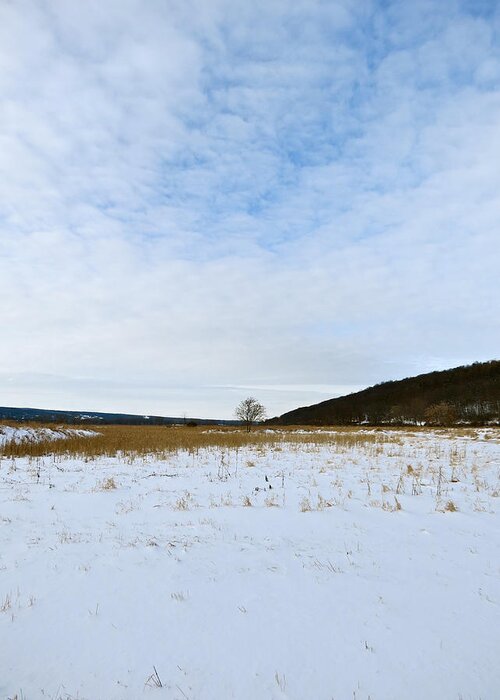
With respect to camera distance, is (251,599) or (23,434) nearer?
(251,599)

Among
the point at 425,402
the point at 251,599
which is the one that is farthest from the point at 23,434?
the point at 425,402

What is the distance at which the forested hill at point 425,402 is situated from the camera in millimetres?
84375

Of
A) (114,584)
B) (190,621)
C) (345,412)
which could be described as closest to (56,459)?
(114,584)

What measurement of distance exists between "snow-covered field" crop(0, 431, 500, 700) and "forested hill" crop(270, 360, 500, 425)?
7144cm

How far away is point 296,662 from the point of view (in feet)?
8.59

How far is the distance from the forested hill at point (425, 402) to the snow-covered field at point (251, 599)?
234 feet

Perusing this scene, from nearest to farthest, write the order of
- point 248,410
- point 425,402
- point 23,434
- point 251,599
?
1. point 251,599
2. point 23,434
3. point 248,410
4. point 425,402

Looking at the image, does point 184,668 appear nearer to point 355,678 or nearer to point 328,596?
point 355,678

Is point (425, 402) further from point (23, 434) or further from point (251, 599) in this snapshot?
point (251, 599)

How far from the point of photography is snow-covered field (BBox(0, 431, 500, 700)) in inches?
97.4

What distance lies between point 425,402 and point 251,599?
112m

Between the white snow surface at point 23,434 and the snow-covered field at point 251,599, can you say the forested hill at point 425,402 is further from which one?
the snow-covered field at point 251,599

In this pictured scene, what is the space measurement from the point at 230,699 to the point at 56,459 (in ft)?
44.4

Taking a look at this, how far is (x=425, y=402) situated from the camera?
344 feet
